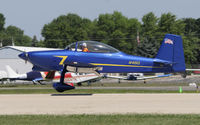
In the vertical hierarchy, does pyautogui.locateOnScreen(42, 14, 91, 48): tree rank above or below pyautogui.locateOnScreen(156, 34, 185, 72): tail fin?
above

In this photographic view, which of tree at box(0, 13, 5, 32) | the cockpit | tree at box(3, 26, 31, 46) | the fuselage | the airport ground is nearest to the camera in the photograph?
the airport ground

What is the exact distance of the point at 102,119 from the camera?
31.2ft

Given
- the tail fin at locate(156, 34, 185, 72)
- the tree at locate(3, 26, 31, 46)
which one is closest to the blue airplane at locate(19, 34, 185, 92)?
the tail fin at locate(156, 34, 185, 72)

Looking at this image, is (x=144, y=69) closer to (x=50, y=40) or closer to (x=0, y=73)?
(x=0, y=73)

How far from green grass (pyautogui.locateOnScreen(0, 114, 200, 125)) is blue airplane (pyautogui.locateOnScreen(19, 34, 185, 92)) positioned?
709cm

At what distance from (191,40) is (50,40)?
40258mm

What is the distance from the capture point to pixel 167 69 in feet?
57.8

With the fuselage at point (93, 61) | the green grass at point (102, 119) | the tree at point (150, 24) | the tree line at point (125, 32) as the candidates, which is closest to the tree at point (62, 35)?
the tree line at point (125, 32)

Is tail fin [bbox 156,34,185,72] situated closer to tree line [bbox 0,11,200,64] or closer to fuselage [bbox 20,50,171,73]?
fuselage [bbox 20,50,171,73]

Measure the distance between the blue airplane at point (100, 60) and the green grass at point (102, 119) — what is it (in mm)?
7087

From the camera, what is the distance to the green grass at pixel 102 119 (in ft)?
29.5

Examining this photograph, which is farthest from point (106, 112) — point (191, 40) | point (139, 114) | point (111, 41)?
point (191, 40)

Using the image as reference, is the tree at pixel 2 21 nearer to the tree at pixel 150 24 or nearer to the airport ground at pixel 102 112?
the tree at pixel 150 24

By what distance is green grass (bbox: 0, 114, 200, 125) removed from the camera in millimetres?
8989
